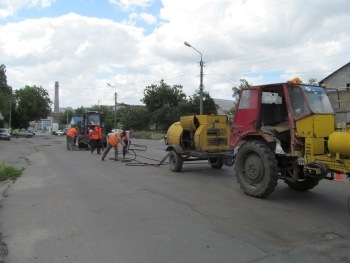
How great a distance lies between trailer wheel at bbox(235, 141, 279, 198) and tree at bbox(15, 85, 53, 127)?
251 feet

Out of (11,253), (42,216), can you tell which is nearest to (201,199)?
(42,216)

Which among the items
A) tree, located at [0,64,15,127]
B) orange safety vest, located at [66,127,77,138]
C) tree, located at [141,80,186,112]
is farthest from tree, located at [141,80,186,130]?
orange safety vest, located at [66,127,77,138]

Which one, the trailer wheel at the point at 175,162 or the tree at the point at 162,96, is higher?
the tree at the point at 162,96

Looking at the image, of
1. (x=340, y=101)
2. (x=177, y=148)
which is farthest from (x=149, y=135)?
(x=340, y=101)

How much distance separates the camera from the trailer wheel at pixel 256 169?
27.9ft

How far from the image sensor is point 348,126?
6.91m

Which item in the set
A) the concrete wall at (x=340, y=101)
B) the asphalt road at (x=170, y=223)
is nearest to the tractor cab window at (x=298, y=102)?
the concrete wall at (x=340, y=101)

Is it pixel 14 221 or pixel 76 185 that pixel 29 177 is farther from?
pixel 14 221

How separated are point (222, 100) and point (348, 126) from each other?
8267 cm

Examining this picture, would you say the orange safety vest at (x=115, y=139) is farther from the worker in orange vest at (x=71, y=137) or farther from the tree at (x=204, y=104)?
the tree at (x=204, y=104)

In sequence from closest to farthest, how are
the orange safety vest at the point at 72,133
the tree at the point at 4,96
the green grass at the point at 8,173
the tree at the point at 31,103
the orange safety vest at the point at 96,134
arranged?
the green grass at the point at 8,173 → the orange safety vest at the point at 96,134 → the orange safety vest at the point at 72,133 → the tree at the point at 4,96 → the tree at the point at 31,103

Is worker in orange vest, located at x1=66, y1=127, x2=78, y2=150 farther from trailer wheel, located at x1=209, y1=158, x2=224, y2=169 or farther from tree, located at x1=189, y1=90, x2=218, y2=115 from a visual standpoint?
tree, located at x1=189, y1=90, x2=218, y2=115

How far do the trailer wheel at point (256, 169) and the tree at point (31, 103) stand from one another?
3011 inches

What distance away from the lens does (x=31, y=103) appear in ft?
261
